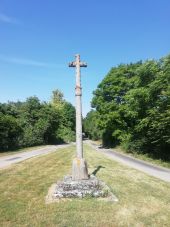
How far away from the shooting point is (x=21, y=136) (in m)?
41.8

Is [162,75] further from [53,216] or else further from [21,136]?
[21,136]

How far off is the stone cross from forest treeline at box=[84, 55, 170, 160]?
10.1 meters

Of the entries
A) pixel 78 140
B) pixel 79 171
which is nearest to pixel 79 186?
pixel 79 171

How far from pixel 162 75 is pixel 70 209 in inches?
640

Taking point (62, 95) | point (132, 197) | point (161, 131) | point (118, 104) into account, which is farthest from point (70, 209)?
point (62, 95)

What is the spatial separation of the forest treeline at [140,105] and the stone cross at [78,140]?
10.1 metres

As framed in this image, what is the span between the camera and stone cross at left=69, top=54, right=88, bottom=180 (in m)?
9.63

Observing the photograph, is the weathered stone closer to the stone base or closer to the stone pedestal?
the stone base

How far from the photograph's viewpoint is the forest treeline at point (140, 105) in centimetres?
2075

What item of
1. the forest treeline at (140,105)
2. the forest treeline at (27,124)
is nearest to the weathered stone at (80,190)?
the forest treeline at (140,105)

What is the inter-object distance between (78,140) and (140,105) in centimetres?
1596

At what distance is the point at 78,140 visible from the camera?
9984mm

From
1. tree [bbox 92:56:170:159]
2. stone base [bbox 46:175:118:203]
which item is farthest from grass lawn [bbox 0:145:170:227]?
tree [bbox 92:56:170:159]

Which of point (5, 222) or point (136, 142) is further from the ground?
point (136, 142)
